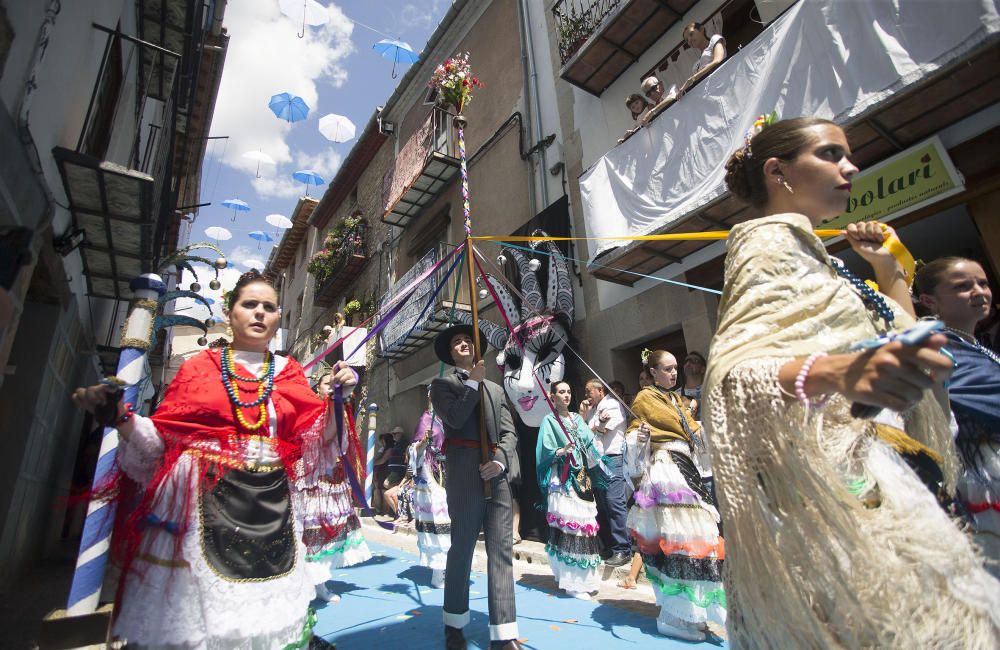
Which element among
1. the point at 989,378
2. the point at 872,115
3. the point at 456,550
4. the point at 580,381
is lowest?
the point at 456,550

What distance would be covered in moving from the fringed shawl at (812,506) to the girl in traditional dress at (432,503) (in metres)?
4.32

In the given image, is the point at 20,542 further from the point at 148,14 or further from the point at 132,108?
the point at 148,14

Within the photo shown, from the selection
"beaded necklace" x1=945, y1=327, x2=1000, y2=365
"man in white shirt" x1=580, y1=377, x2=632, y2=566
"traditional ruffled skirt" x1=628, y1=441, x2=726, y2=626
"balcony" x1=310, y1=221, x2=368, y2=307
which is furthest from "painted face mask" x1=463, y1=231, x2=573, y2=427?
Result: "balcony" x1=310, y1=221, x2=368, y2=307

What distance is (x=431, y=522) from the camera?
5609 mm

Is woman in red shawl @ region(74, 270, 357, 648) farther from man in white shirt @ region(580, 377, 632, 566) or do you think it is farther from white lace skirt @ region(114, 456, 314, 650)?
man in white shirt @ region(580, 377, 632, 566)

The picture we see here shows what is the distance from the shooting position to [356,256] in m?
17.1

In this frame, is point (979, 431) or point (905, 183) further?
point (905, 183)

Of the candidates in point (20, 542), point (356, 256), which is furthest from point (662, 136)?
point (356, 256)

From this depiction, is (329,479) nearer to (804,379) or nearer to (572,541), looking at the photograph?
(804,379)

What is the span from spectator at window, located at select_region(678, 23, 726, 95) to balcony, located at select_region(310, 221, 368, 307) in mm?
12679

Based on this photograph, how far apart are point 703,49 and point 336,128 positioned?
511 inches

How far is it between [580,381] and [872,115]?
4992 mm

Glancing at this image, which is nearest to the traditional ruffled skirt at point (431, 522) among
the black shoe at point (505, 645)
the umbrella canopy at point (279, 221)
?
the black shoe at point (505, 645)

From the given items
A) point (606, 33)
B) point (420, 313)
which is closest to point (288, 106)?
point (420, 313)
